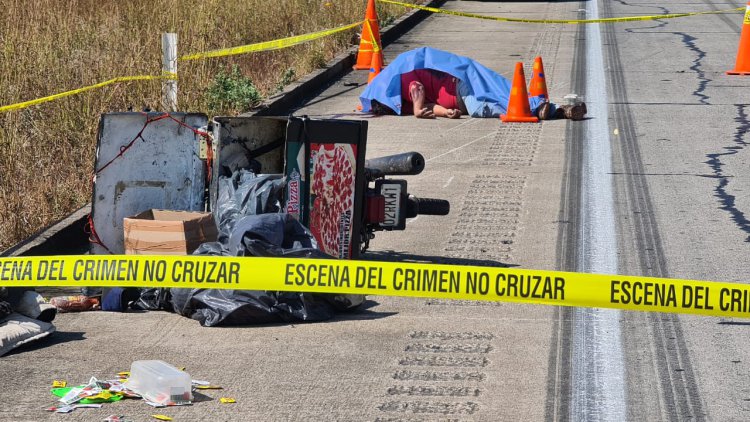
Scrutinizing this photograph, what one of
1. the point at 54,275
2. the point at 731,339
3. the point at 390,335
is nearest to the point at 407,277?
the point at 390,335

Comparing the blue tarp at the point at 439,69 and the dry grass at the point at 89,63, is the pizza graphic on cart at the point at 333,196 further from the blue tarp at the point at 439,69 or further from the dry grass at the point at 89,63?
the blue tarp at the point at 439,69

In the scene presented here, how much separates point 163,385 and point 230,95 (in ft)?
24.0

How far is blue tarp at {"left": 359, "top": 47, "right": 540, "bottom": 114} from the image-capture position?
12.9m

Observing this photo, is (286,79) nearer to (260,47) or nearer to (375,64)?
(260,47)

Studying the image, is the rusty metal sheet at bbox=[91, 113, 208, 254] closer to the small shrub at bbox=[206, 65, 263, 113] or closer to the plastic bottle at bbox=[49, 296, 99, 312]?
the plastic bottle at bbox=[49, 296, 99, 312]

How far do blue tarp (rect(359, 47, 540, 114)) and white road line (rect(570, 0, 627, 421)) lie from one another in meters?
1.07

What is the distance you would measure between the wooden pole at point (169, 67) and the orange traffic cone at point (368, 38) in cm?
452

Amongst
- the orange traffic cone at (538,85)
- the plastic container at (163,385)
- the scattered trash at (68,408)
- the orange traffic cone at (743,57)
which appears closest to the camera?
the scattered trash at (68,408)

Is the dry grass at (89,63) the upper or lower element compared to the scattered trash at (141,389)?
upper

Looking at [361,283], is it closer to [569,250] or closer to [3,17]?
[569,250]

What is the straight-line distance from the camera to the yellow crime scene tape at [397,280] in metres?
4.84

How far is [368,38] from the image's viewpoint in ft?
53.6

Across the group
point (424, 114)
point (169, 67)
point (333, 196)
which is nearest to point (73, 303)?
point (333, 196)

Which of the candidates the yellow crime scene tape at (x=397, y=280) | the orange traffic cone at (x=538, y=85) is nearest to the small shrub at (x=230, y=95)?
the orange traffic cone at (x=538, y=85)
